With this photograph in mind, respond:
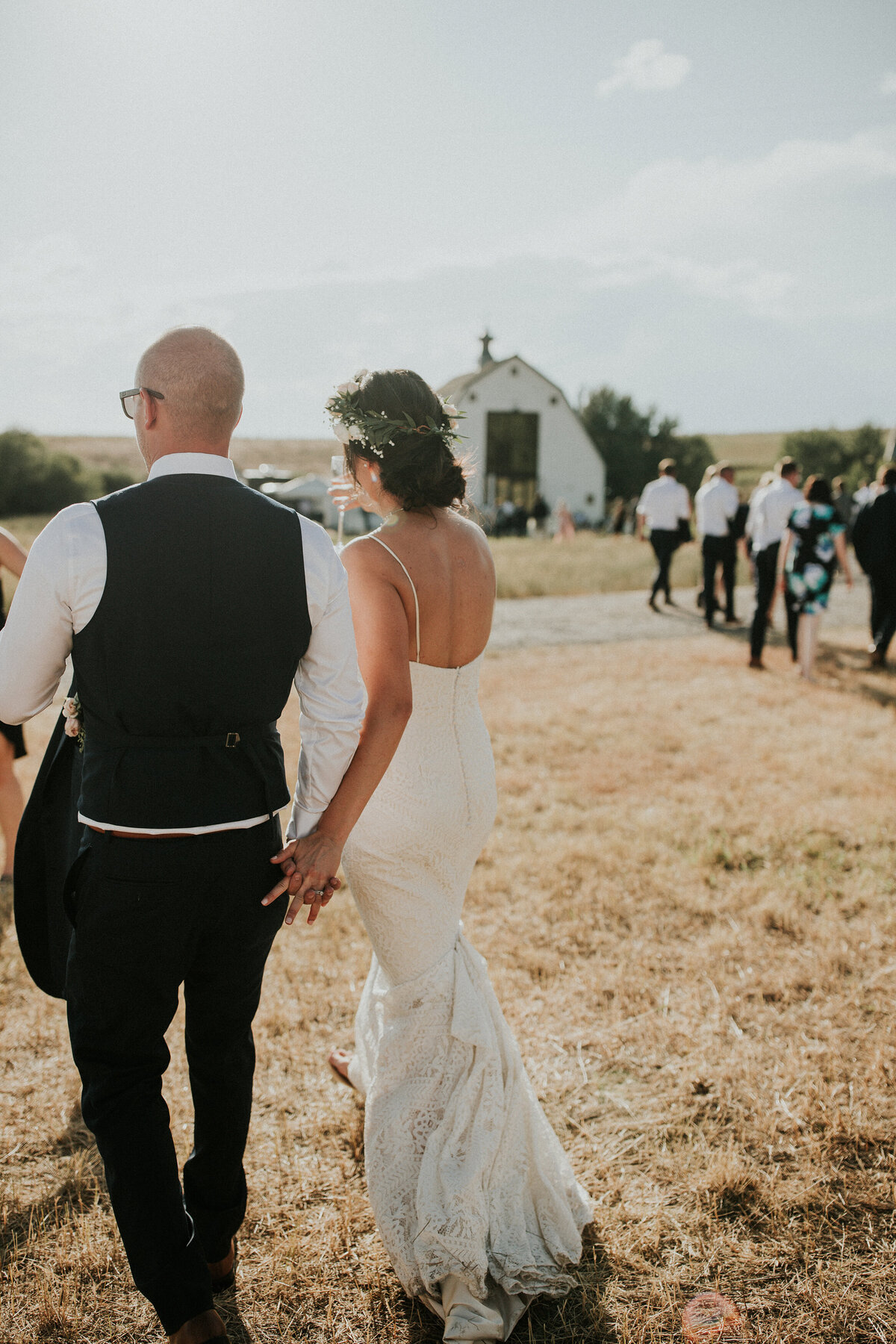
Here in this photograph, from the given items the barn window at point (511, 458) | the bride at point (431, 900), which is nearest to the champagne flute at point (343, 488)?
the bride at point (431, 900)

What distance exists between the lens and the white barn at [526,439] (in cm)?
4588

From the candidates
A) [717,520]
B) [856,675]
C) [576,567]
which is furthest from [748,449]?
[856,675]

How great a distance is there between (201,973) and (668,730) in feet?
20.6

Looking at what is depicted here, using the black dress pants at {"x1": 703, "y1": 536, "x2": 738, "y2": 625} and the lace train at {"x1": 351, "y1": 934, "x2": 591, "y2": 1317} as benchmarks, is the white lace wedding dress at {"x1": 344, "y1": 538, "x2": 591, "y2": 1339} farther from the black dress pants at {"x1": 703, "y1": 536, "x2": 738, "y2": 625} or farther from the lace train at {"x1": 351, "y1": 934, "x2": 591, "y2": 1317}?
the black dress pants at {"x1": 703, "y1": 536, "x2": 738, "y2": 625}

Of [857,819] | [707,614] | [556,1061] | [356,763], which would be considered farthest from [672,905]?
[707,614]

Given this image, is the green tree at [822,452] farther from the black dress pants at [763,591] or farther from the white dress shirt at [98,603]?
the white dress shirt at [98,603]

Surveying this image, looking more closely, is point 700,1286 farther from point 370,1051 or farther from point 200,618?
point 200,618

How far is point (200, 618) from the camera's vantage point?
1.82m

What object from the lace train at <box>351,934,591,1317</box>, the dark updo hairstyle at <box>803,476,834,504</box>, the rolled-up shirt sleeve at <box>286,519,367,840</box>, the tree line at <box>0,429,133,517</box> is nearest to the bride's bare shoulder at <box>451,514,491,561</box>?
the rolled-up shirt sleeve at <box>286,519,367,840</box>

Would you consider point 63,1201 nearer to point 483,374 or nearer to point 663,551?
point 663,551

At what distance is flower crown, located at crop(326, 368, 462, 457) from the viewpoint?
2.42m

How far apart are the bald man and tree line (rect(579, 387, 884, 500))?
182 ft

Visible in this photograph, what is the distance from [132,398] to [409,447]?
76 cm

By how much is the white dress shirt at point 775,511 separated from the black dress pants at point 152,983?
29.4 ft
